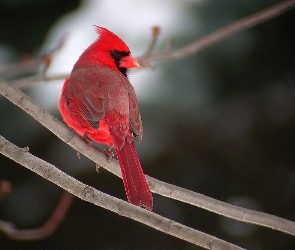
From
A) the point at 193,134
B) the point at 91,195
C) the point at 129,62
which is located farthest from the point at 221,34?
the point at 193,134

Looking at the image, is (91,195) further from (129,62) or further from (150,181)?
(129,62)

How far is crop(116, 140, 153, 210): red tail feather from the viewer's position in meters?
1.71

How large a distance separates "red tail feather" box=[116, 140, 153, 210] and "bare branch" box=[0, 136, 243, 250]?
0.12 metres

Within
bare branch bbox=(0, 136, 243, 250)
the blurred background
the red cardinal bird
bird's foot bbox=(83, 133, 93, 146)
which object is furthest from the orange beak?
the blurred background

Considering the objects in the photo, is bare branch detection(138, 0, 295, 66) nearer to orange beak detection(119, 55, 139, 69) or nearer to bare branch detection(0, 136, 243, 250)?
orange beak detection(119, 55, 139, 69)

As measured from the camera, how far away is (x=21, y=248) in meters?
2.94

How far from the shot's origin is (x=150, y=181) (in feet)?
6.11

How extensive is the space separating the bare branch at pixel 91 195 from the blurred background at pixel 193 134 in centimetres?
102

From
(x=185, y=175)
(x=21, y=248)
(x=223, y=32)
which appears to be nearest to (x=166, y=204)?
(x=185, y=175)

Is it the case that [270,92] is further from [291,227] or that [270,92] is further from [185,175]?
[291,227]

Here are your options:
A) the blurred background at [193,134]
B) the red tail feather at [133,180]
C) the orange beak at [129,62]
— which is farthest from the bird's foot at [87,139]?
the blurred background at [193,134]

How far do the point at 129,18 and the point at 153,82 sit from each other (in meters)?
0.40

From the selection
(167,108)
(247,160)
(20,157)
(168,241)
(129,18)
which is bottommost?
(20,157)

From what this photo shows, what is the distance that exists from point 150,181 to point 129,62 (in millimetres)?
575
